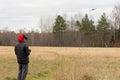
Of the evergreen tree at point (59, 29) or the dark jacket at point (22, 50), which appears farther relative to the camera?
the evergreen tree at point (59, 29)

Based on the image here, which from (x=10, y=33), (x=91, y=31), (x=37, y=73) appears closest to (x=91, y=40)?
(x=91, y=31)

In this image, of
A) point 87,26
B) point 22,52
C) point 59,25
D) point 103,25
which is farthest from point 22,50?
point 59,25

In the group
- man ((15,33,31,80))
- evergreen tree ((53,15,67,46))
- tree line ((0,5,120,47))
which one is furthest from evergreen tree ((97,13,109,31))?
man ((15,33,31,80))

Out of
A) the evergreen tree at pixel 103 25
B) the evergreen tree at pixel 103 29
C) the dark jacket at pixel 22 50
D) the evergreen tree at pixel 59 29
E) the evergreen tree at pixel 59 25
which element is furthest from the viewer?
the evergreen tree at pixel 59 25

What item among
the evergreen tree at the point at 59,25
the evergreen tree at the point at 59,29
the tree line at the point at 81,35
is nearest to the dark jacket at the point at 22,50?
the tree line at the point at 81,35

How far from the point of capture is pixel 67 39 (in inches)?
4919

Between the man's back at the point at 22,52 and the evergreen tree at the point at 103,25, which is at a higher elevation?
the evergreen tree at the point at 103,25

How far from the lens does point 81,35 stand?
122938 mm

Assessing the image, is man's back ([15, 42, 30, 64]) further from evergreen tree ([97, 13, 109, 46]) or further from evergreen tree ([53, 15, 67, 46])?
evergreen tree ([53, 15, 67, 46])

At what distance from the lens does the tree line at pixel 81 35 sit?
380 ft

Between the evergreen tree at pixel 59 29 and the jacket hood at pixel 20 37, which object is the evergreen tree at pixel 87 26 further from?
the jacket hood at pixel 20 37

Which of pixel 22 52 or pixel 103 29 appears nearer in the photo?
A: pixel 22 52

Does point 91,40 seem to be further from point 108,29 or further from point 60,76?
point 60,76

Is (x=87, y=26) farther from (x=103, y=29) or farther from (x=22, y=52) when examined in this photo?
(x=22, y=52)
